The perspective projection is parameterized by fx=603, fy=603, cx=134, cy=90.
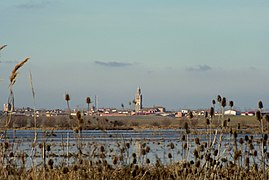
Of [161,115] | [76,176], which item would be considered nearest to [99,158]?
[76,176]

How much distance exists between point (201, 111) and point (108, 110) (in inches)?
188

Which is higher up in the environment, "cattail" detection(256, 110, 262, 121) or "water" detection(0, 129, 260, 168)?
"cattail" detection(256, 110, 262, 121)

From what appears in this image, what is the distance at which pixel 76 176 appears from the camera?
378 inches

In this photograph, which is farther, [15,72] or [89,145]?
[89,145]

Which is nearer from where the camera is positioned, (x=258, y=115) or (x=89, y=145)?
(x=258, y=115)

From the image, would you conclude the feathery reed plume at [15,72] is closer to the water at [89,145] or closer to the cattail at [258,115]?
the water at [89,145]

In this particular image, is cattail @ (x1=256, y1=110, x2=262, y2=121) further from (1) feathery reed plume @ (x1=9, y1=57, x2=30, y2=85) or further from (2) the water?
(1) feathery reed plume @ (x1=9, y1=57, x2=30, y2=85)

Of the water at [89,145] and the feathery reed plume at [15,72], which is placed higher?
the feathery reed plume at [15,72]

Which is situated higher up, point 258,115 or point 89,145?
point 258,115

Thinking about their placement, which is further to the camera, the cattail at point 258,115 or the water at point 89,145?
the water at point 89,145

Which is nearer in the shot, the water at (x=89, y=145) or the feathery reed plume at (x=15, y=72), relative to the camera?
the feathery reed plume at (x=15, y=72)

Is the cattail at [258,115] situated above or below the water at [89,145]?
above

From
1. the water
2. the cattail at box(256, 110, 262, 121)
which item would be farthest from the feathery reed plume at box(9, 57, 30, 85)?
the cattail at box(256, 110, 262, 121)

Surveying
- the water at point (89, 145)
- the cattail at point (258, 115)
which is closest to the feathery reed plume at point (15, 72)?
the water at point (89, 145)
